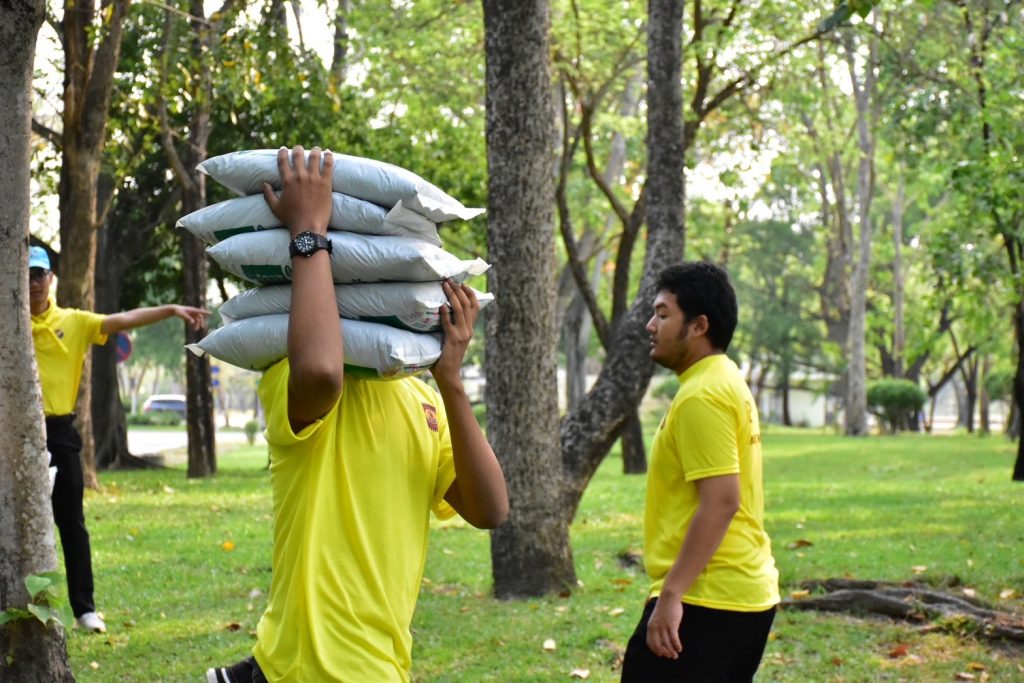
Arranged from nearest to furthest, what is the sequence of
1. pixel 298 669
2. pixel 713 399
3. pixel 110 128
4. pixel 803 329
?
pixel 298 669 < pixel 713 399 < pixel 110 128 < pixel 803 329

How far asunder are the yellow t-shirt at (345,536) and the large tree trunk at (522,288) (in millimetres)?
5622

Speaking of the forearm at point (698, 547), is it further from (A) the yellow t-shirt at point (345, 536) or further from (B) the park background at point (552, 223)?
(B) the park background at point (552, 223)

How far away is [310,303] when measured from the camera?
2.80 meters

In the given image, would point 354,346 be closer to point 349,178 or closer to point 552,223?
point 349,178

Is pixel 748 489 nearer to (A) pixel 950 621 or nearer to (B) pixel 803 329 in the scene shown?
(A) pixel 950 621

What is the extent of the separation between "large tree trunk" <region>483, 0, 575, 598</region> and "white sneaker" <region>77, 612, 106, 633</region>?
8.38ft

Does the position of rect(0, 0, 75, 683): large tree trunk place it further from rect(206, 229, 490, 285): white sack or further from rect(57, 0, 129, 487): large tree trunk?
rect(57, 0, 129, 487): large tree trunk

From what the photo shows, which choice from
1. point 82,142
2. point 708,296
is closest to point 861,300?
point 82,142

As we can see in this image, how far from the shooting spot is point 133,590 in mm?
9336

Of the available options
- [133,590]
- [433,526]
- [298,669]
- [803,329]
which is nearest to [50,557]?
[298,669]

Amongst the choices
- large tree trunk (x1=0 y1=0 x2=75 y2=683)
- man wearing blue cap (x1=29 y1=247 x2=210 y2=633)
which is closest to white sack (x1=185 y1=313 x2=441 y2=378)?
large tree trunk (x1=0 y1=0 x2=75 y2=683)

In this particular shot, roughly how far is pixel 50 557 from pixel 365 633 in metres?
2.48

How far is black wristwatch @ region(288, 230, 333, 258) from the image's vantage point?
282 centimetres

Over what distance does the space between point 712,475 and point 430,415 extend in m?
1.30
